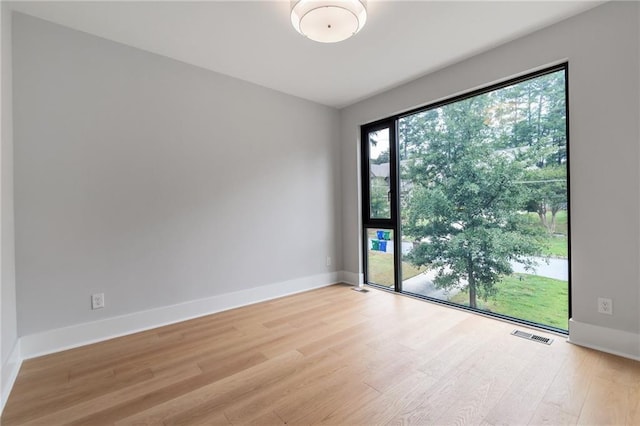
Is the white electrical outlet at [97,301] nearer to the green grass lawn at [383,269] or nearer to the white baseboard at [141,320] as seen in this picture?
the white baseboard at [141,320]

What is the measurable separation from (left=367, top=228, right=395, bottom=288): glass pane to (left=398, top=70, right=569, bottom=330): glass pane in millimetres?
207

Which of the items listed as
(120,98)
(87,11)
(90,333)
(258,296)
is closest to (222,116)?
(120,98)

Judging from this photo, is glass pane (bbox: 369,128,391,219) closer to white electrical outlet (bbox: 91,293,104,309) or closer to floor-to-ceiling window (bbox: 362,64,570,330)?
floor-to-ceiling window (bbox: 362,64,570,330)

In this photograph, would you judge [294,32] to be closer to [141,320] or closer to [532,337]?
[141,320]

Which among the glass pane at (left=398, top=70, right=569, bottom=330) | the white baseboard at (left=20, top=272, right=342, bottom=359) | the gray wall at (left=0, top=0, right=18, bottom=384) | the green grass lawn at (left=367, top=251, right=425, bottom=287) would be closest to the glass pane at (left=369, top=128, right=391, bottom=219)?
the glass pane at (left=398, top=70, right=569, bottom=330)

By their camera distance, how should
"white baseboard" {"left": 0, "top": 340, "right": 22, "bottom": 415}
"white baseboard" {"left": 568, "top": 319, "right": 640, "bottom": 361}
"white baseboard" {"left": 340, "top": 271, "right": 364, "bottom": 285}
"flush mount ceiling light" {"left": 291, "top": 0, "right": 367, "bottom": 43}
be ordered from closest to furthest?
"white baseboard" {"left": 0, "top": 340, "right": 22, "bottom": 415}
"flush mount ceiling light" {"left": 291, "top": 0, "right": 367, "bottom": 43}
"white baseboard" {"left": 568, "top": 319, "right": 640, "bottom": 361}
"white baseboard" {"left": 340, "top": 271, "right": 364, "bottom": 285}

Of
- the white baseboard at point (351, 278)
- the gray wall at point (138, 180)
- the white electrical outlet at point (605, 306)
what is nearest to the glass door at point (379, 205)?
the white baseboard at point (351, 278)

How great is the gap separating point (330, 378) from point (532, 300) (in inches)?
83.0

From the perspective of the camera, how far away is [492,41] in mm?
2443

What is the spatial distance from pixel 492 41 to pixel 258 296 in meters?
3.39

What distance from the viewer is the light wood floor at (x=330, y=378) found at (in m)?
1.44

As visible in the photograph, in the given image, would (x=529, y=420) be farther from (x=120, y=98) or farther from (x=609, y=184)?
(x=120, y=98)

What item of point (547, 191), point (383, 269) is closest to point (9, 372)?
point (383, 269)

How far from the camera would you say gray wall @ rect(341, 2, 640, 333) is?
1.91m
